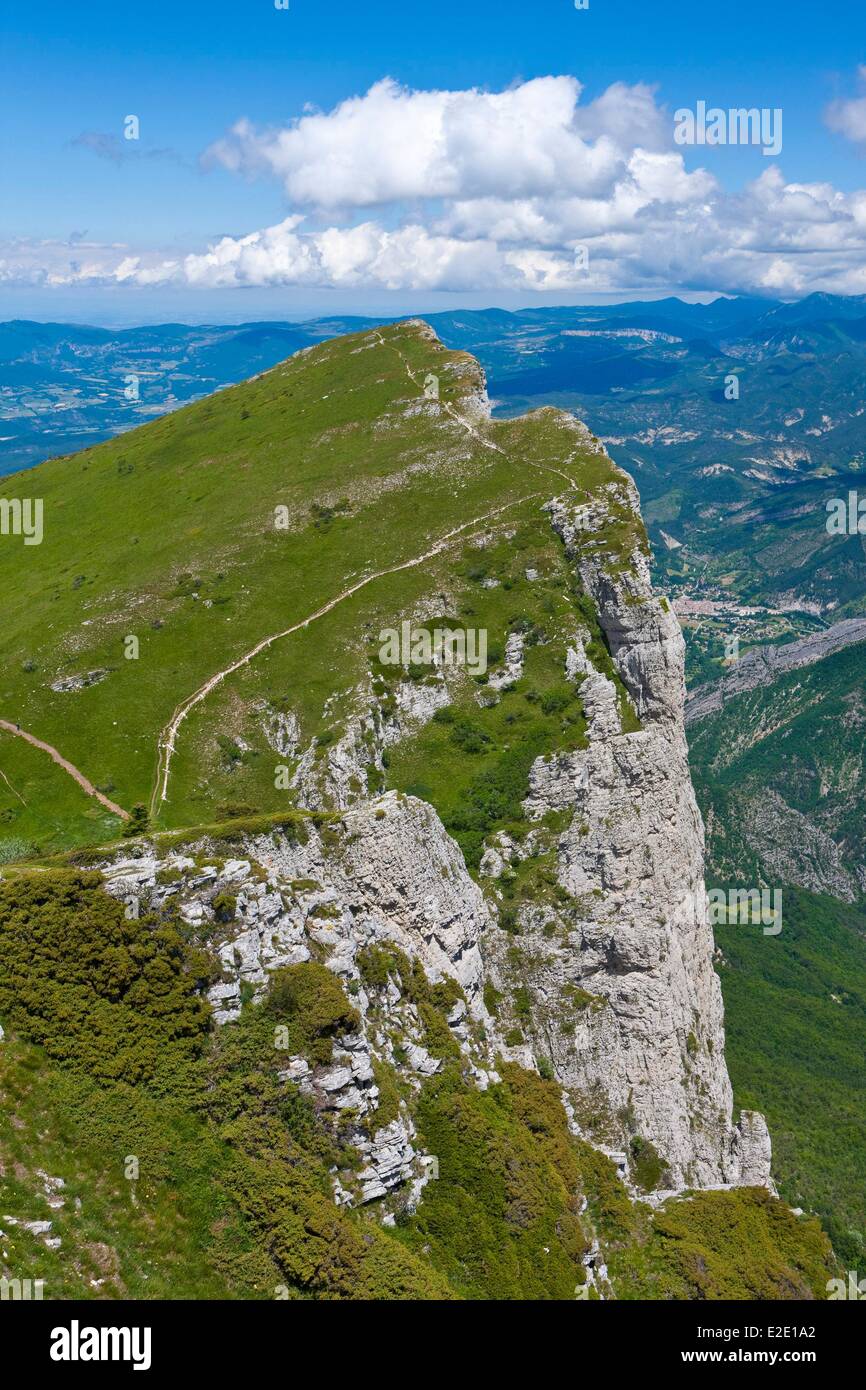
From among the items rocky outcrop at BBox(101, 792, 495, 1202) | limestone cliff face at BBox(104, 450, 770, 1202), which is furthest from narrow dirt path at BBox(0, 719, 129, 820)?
rocky outcrop at BBox(101, 792, 495, 1202)

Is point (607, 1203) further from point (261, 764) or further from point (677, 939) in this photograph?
point (261, 764)

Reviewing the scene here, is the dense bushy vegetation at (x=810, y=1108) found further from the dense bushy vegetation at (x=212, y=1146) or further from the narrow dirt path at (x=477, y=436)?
the dense bushy vegetation at (x=212, y=1146)

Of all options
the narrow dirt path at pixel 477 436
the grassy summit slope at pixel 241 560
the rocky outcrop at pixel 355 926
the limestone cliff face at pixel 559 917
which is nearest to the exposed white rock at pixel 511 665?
the limestone cliff face at pixel 559 917

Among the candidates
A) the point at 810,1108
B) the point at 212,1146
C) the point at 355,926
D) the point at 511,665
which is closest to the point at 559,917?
the point at 511,665

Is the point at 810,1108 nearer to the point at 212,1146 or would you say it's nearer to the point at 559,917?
the point at 559,917
